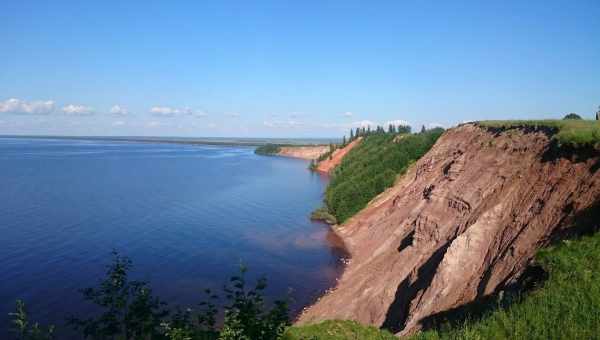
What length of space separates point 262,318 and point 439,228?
76.3 ft

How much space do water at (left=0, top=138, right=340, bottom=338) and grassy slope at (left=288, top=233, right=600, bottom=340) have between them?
67.3ft

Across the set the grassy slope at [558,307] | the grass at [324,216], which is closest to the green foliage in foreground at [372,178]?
the grass at [324,216]

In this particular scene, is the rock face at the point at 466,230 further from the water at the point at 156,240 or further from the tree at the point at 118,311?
the tree at the point at 118,311

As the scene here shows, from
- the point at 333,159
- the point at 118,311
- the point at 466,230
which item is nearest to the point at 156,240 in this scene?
the point at 466,230

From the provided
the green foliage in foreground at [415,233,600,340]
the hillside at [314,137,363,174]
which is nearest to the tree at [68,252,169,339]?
the green foliage in foreground at [415,233,600,340]

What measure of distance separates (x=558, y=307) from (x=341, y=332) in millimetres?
7771

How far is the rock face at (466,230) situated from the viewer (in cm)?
1795

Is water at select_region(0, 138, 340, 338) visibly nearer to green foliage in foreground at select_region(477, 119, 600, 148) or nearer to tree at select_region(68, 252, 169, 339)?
green foliage in foreground at select_region(477, 119, 600, 148)

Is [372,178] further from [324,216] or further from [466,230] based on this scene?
[466,230]

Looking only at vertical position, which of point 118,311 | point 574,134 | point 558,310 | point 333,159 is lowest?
point 333,159

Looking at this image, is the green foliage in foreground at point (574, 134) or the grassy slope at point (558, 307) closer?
the grassy slope at point (558, 307)

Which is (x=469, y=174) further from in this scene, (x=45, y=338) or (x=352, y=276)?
(x=45, y=338)

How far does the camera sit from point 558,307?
9.88 m

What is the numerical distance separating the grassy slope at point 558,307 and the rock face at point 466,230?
97.2 inches
